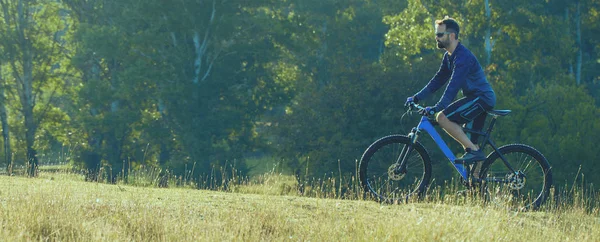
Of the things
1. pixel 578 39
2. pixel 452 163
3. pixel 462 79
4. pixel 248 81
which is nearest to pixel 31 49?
pixel 248 81

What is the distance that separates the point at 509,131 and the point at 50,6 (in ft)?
88.5

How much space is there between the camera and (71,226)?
923 centimetres

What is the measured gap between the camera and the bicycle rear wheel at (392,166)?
10281 mm

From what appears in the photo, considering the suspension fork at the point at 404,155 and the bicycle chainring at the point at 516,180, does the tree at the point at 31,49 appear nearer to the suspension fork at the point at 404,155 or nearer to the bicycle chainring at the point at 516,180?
the suspension fork at the point at 404,155

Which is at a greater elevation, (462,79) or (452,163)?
(462,79)

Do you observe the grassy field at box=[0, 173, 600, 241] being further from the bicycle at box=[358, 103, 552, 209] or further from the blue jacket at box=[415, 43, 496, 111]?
the blue jacket at box=[415, 43, 496, 111]

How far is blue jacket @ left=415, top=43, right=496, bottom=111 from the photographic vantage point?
9883 millimetres

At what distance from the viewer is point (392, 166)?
1036 centimetres

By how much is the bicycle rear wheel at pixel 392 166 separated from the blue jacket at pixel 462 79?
0.61 m

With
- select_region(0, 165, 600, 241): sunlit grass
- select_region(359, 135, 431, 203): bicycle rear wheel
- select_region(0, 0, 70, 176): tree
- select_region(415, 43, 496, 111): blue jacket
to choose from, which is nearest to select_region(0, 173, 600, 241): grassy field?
select_region(0, 165, 600, 241): sunlit grass

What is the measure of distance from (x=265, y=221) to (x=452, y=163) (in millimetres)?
2349

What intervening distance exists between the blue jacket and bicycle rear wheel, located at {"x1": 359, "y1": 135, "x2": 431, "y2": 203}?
611 millimetres

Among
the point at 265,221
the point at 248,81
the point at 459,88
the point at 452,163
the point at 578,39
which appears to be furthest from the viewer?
the point at 578,39

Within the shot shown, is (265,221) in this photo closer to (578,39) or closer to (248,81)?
(248,81)
